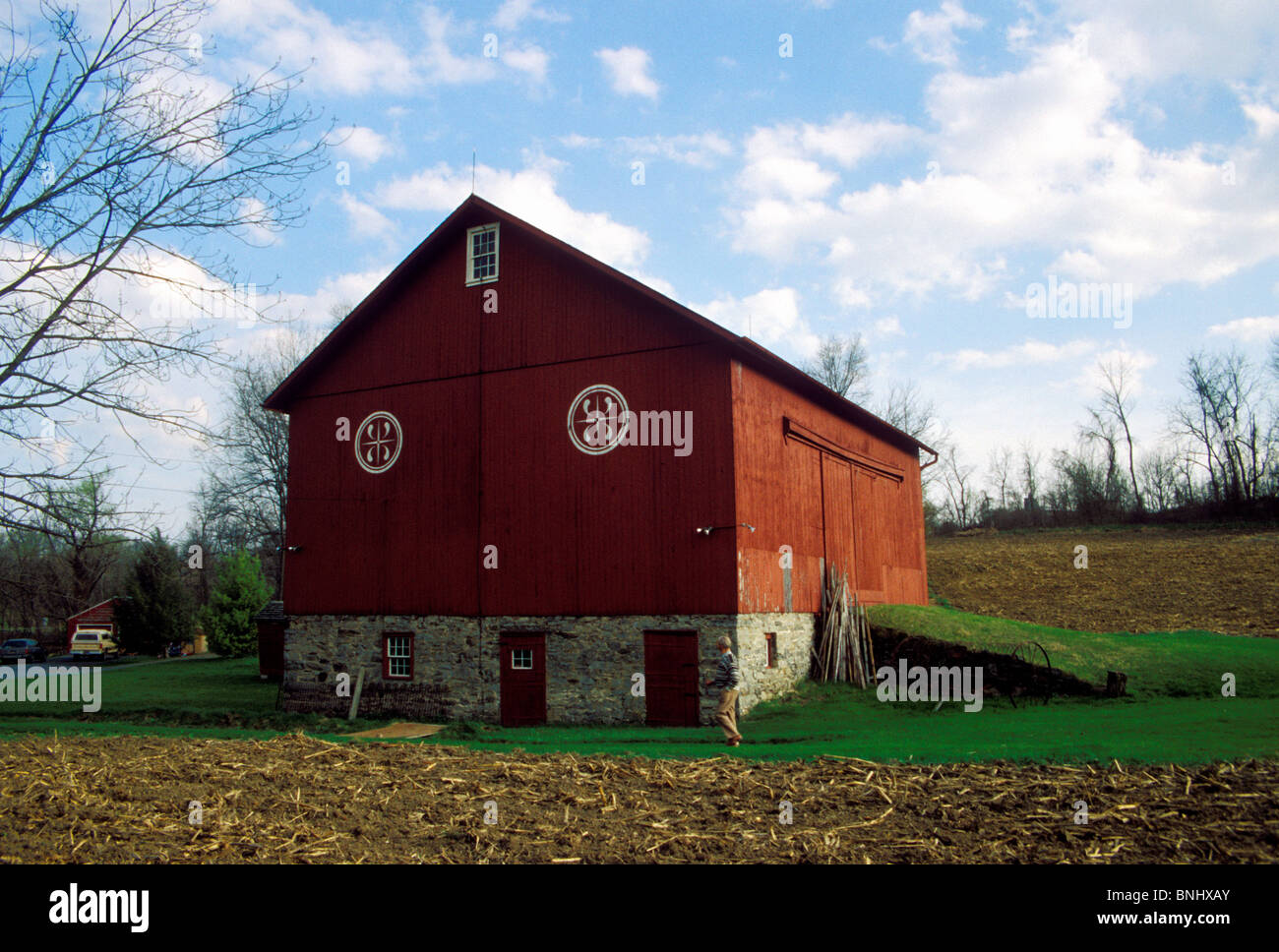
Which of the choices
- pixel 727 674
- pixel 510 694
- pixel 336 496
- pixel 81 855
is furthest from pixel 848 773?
pixel 336 496

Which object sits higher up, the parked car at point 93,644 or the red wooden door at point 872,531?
the red wooden door at point 872,531

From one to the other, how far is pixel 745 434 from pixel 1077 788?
10.5 metres

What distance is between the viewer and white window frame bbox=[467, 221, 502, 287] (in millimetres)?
21234

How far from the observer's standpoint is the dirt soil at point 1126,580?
3100 centimetres

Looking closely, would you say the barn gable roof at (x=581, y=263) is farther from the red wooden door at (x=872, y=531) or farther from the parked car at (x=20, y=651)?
the parked car at (x=20, y=651)

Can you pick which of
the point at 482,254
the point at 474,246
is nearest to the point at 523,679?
the point at 482,254

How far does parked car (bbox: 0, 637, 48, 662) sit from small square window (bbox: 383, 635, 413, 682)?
110ft

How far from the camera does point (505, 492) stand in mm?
20344

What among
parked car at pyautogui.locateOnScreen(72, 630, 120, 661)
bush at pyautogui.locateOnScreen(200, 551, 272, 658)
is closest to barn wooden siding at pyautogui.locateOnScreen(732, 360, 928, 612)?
bush at pyautogui.locateOnScreen(200, 551, 272, 658)

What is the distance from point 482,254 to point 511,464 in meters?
5.28

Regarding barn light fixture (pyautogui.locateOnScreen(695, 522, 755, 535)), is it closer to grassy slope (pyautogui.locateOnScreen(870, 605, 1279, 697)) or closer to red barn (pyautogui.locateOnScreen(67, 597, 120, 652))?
grassy slope (pyautogui.locateOnScreen(870, 605, 1279, 697))
